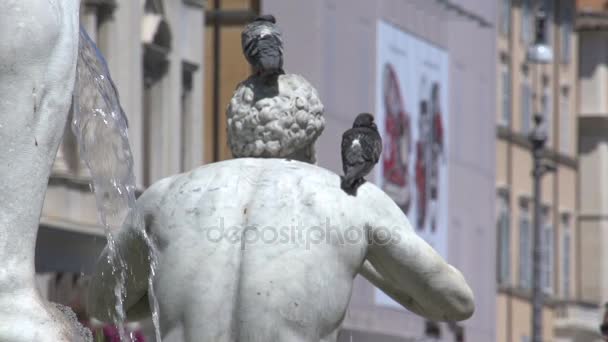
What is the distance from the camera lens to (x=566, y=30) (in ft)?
194

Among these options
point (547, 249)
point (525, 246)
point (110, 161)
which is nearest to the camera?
point (110, 161)

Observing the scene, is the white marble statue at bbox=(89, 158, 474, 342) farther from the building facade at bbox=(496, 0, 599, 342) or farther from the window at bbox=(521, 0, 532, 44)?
the window at bbox=(521, 0, 532, 44)

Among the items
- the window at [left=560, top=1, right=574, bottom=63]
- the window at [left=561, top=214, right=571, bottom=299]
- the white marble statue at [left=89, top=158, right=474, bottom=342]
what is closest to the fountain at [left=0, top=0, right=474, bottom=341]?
the white marble statue at [left=89, top=158, right=474, bottom=342]

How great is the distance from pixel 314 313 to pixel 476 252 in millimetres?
35830

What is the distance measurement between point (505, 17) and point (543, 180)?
558 cm

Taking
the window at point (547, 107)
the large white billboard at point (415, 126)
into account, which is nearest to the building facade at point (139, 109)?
the large white billboard at point (415, 126)

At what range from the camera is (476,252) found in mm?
40812

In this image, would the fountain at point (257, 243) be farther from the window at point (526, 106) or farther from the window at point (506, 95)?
the window at point (526, 106)

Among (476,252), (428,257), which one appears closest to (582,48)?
(476,252)

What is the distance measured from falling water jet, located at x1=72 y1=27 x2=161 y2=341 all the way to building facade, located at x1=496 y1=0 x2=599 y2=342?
4426 centimetres

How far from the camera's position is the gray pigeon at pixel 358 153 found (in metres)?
5.19

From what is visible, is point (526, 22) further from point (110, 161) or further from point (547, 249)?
point (110, 161)

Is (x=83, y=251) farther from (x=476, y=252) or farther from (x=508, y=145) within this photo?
(x=508, y=145)

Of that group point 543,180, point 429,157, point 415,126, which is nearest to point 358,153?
point 415,126
